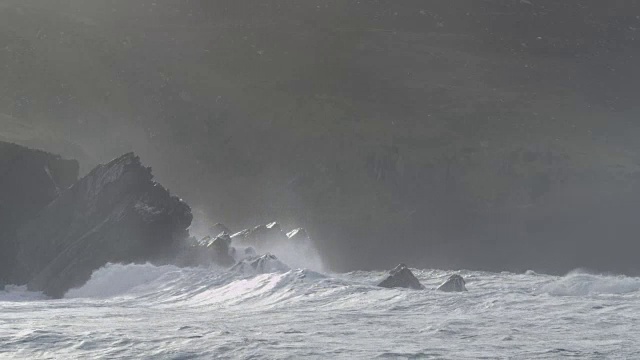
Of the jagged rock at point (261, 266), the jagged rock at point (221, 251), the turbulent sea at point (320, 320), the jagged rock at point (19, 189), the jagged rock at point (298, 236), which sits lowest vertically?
the turbulent sea at point (320, 320)

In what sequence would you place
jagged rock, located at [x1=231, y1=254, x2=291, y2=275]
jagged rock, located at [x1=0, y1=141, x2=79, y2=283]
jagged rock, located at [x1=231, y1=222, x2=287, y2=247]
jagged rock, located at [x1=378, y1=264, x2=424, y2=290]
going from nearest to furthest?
jagged rock, located at [x1=378, y1=264, x2=424, y2=290] → jagged rock, located at [x1=231, y1=254, x2=291, y2=275] → jagged rock, located at [x1=0, y1=141, x2=79, y2=283] → jagged rock, located at [x1=231, y1=222, x2=287, y2=247]

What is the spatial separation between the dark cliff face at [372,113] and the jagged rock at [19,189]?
1835cm

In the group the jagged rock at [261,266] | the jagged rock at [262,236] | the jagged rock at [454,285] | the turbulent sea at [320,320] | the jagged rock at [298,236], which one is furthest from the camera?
the jagged rock at [298,236]

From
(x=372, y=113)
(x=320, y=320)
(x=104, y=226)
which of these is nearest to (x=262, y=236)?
(x=104, y=226)

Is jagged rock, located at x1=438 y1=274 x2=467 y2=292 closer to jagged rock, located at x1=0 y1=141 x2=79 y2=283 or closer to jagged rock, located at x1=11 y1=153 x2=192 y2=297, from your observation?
jagged rock, located at x1=11 y1=153 x2=192 y2=297

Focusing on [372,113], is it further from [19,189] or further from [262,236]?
[19,189]

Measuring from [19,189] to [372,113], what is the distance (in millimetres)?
51480

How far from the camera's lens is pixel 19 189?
57688 mm

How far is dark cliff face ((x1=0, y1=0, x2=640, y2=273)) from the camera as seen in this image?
250ft

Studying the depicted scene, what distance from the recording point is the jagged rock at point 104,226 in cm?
5350

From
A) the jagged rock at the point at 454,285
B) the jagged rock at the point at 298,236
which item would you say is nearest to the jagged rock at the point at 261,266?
the jagged rock at the point at 454,285

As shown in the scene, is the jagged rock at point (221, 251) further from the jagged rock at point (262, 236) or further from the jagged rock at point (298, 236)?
the jagged rock at point (298, 236)

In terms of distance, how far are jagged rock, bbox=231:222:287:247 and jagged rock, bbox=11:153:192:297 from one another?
5.50 metres

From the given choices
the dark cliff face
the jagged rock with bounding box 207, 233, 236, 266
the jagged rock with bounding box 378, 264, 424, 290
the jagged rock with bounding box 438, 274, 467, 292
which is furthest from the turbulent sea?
the dark cliff face
